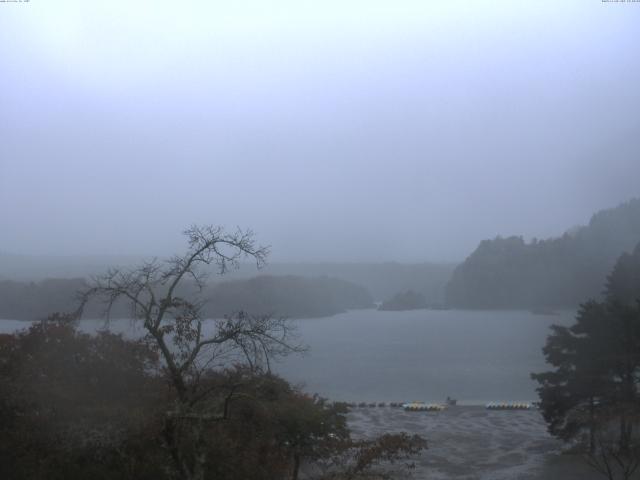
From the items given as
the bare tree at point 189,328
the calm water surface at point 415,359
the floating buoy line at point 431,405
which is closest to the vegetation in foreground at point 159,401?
the bare tree at point 189,328

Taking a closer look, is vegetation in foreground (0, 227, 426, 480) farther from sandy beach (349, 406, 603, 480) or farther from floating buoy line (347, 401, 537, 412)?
floating buoy line (347, 401, 537, 412)

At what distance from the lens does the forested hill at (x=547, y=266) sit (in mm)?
49125

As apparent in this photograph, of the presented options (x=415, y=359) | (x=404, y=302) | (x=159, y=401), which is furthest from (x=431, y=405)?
(x=404, y=302)

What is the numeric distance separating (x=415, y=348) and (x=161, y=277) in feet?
102

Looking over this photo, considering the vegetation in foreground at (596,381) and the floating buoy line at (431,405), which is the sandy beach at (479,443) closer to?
the floating buoy line at (431,405)

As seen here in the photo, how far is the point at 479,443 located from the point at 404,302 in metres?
31.7

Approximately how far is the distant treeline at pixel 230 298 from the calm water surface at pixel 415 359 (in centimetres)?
85

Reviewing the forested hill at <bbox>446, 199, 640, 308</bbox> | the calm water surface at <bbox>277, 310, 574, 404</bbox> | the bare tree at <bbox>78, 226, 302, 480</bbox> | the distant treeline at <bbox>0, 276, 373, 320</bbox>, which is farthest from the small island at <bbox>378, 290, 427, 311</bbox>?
the bare tree at <bbox>78, 226, 302, 480</bbox>

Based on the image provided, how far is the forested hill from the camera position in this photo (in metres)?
49.1

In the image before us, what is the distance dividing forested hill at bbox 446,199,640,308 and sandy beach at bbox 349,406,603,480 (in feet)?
84.1

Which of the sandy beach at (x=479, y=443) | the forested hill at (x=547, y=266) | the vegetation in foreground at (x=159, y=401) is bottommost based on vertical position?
the sandy beach at (x=479, y=443)

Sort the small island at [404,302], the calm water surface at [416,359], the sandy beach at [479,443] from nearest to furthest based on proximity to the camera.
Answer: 1. the sandy beach at [479,443]
2. the calm water surface at [416,359]
3. the small island at [404,302]

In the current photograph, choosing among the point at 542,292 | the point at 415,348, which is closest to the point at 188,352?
the point at 415,348

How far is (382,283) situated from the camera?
56.7m
